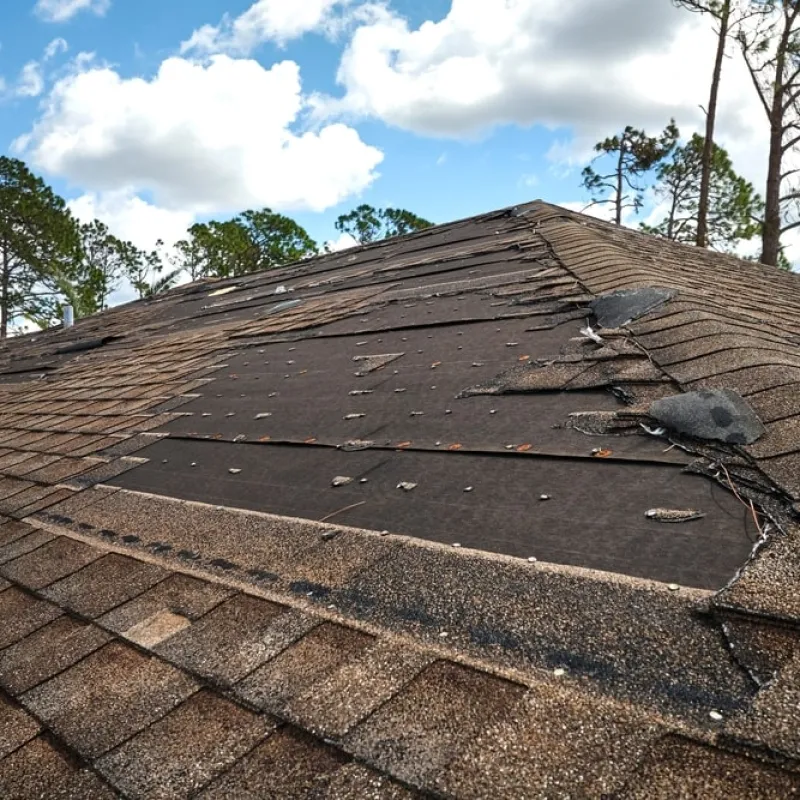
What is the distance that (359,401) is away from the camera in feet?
9.83

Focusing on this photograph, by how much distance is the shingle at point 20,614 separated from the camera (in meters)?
1.75

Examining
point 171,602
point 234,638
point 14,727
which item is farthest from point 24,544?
point 234,638

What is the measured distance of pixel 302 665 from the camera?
129 centimetres

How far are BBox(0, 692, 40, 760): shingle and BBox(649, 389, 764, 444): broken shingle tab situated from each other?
1847 millimetres

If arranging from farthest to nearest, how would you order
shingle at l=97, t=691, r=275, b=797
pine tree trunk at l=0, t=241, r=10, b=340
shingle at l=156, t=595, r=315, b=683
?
pine tree trunk at l=0, t=241, r=10, b=340, shingle at l=156, t=595, r=315, b=683, shingle at l=97, t=691, r=275, b=797

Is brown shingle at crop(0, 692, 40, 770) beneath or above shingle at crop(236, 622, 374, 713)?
beneath

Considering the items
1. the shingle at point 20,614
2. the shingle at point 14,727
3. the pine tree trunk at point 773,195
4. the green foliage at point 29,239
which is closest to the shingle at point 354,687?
the shingle at point 14,727

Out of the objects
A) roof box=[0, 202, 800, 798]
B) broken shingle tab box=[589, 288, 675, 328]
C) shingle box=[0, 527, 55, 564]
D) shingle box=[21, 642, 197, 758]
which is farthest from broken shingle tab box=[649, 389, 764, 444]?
shingle box=[0, 527, 55, 564]

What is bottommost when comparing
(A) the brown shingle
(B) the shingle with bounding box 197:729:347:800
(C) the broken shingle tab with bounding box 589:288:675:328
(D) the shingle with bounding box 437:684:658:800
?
→ (A) the brown shingle

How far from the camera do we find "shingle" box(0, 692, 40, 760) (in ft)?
4.25

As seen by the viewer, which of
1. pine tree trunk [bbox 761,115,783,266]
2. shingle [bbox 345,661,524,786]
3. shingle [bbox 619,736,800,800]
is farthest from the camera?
pine tree trunk [bbox 761,115,783,266]

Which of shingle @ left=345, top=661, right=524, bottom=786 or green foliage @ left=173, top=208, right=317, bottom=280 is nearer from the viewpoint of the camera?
shingle @ left=345, top=661, right=524, bottom=786

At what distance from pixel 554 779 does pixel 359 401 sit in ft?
7.29

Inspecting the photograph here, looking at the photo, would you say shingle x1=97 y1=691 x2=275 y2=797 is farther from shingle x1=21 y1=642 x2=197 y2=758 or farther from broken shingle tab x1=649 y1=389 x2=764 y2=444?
broken shingle tab x1=649 y1=389 x2=764 y2=444
